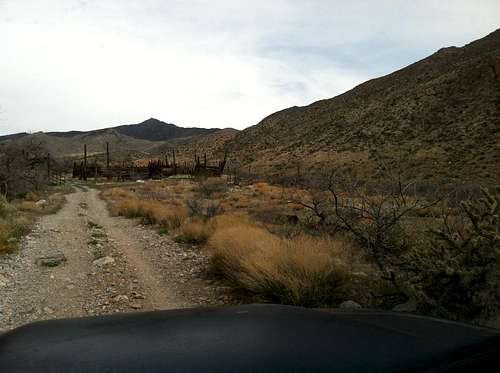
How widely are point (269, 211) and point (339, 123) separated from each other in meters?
43.8

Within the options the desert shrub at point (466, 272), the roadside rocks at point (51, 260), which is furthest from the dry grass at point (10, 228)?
the desert shrub at point (466, 272)

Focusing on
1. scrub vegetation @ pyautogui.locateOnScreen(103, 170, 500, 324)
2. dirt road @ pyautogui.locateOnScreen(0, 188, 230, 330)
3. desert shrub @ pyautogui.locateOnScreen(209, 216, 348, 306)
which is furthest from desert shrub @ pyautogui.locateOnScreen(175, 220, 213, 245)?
desert shrub @ pyautogui.locateOnScreen(209, 216, 348, 306)

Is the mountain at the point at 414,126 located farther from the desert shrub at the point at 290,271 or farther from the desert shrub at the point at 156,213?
the desert shrub at the point at 290,271

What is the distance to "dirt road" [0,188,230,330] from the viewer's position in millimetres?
5790

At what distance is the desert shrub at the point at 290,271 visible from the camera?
5.32m

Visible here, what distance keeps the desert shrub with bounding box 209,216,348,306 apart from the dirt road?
20.0 inches

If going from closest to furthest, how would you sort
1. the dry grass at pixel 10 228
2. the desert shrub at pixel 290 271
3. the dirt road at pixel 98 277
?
the desert shrub at pixel 290 271 → the dirt road at pixel 98 277 → the dry grass at pixel 10 228

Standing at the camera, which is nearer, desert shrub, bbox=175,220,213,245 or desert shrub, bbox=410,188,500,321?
desert shrub, bbox=410,188,500,321

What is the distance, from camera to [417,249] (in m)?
4.90

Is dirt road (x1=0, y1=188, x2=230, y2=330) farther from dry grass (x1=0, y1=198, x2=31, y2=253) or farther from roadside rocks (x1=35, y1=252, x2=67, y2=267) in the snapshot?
dry grass (x1=0, y1=198, x2=31, y2=253)

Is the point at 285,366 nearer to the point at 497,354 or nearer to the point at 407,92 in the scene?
the point at 497,354

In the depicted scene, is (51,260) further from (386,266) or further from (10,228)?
(386,266)

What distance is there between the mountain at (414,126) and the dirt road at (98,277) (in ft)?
80.6

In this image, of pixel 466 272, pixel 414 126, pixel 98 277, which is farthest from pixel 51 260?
pixel 414 126
